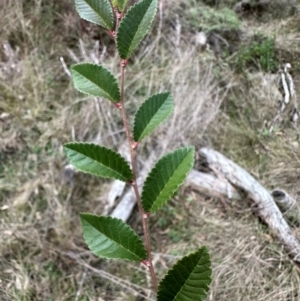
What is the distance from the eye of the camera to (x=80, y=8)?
61 cm

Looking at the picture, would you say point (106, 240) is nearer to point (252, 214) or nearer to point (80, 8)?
point (80, 8)

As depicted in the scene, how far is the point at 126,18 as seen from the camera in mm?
565

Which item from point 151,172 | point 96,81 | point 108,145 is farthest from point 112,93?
point 108,145

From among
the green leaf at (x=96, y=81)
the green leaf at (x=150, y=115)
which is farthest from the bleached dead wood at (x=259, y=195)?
the green leaf at (x=96, y=81)

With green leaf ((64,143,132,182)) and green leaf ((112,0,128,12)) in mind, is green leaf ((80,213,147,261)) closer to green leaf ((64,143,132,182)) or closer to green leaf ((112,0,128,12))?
green leaf ((64,143,132,182))

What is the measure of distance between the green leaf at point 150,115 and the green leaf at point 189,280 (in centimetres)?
23

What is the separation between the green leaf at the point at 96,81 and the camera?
60 cm

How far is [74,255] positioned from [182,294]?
3.40 ft

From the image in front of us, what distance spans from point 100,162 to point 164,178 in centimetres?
10

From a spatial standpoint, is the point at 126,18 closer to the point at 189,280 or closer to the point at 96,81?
the point at 96,81

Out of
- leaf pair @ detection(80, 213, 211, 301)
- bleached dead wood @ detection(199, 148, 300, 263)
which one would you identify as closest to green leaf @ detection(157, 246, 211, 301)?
leaf pair @ detection(80, 213, 211, 301)

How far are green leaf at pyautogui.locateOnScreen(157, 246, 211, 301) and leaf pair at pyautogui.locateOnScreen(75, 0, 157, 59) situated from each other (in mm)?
313

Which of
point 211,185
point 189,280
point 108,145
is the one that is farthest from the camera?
point 108,145

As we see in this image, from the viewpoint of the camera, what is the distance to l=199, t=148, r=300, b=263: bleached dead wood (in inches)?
53.6
